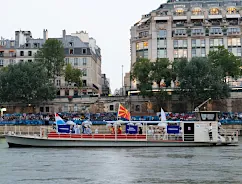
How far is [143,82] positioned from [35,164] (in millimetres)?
71500

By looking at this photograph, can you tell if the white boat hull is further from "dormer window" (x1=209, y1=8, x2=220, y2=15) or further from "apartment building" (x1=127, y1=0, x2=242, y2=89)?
"dormer window" (x1=209, y1=8, x2=220, y2=15)

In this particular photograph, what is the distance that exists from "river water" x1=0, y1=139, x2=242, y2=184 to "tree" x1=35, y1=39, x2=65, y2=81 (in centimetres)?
6922

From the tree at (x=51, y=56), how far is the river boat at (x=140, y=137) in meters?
65.3

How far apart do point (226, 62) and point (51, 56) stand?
3849 cm

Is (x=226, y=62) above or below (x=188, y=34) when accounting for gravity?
below

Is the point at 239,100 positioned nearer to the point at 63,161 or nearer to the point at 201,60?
the point at 201,60

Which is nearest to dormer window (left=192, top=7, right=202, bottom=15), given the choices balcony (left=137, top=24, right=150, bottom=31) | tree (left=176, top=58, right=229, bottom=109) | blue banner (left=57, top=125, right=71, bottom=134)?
balcony (left=137, top=24, right=150, bottom=31)

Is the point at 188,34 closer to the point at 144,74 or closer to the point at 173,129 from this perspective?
the point at 144,74

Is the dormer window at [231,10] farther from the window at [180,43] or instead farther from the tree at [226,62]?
the tree at [226,62]

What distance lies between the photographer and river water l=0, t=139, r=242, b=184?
3725 cm

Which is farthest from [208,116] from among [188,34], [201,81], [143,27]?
[143,27]

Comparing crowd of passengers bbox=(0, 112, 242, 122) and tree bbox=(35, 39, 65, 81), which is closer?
crowd of passengers bbox=(0, 112, 242, 122)

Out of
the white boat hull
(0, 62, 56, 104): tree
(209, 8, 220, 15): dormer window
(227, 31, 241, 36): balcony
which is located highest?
(209, 8, 220, 15): dormer window

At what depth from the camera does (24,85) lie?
111062 millimetres
